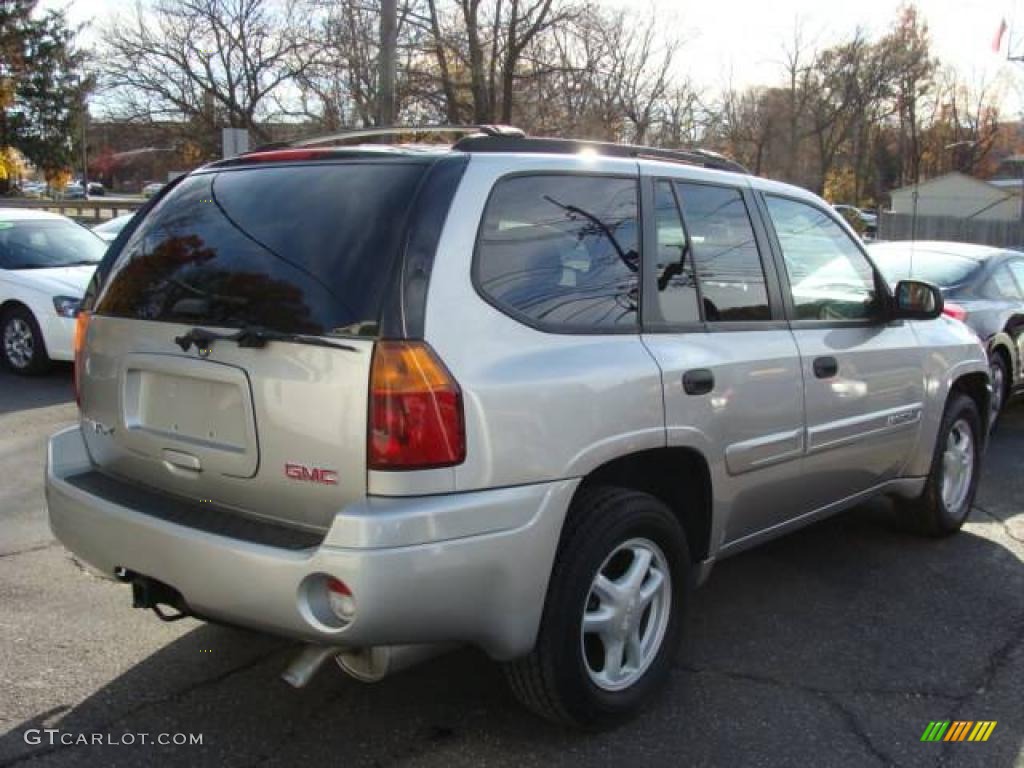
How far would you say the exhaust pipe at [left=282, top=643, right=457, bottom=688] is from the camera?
261 cm

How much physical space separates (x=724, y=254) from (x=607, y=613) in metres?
1.39

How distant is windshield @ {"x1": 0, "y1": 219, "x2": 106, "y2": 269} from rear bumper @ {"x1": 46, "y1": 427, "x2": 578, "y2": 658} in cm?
769

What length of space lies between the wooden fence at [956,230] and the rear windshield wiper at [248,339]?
3246cm

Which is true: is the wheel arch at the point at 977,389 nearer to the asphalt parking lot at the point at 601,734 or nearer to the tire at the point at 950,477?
the tire at the point at 950,477

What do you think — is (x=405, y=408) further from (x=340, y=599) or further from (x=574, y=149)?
(x=574, y=149)

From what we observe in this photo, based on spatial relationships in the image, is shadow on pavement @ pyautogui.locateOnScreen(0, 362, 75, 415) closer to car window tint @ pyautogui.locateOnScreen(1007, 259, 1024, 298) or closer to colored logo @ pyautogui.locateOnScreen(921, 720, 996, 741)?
colored logo @ pyautogui.locateOnScreen(921, 720, 996, 741)

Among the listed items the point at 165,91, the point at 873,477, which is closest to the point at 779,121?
the point at 165,91

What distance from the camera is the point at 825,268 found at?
13.6 feet

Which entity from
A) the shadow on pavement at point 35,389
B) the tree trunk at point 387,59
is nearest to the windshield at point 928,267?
the tree trunk at point 387,59

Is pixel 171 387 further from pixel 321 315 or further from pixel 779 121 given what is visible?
pixel 779 121

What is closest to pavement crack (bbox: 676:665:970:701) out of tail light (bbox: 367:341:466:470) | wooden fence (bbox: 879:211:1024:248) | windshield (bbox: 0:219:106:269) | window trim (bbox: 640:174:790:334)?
window trim (bbox: 640:174:790:334)

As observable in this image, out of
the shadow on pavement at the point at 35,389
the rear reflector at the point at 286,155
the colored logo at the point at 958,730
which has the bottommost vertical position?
the colored logo at the point at 958,730

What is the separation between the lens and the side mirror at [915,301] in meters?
4.36

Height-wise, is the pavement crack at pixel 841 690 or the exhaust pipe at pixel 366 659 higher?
the exhaust pipe at pixel 366 659
